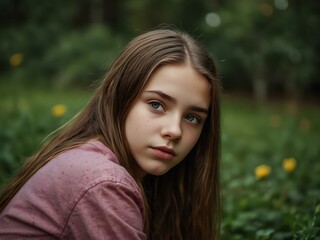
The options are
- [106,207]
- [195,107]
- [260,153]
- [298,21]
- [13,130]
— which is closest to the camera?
[106,207]

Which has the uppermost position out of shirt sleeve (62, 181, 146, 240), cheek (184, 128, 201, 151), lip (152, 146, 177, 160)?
cheek (184, 128, 201, 151)

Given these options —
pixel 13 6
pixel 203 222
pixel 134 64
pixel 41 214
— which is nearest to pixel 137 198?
pixel 41 214

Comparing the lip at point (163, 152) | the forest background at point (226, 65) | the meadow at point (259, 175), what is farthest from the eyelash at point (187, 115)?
the forest background at point (226, 65)

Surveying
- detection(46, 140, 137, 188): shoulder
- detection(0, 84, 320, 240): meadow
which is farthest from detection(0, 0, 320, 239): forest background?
detection(46, 140, 137, 188): shoulder

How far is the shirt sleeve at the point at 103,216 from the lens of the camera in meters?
1.05

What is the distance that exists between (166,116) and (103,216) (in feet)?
1.34

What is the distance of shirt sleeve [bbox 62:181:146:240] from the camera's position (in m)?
1.05

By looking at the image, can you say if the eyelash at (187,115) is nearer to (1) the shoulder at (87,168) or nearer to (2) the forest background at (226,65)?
(1) the shoulder at (87,168)

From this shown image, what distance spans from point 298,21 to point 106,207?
28.4 feet

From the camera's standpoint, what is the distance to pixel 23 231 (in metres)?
1.12

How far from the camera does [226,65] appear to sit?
11.2 meters

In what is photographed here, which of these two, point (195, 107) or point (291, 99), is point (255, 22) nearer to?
point (291, 99)

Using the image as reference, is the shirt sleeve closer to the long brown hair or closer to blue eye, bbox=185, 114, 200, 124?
the long brown hair

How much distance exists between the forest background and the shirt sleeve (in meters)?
1.58
